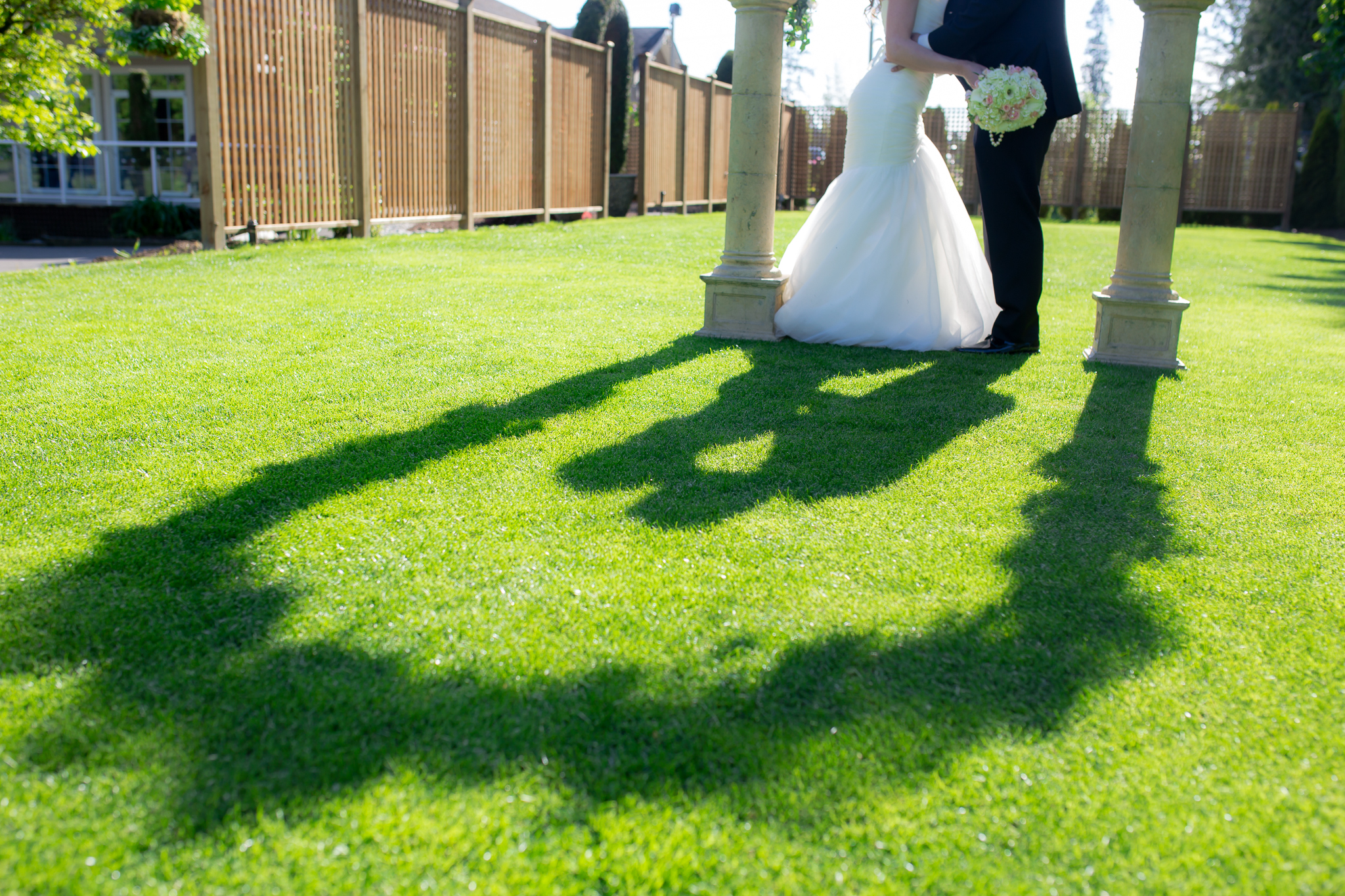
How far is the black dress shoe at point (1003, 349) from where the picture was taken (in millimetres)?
5055

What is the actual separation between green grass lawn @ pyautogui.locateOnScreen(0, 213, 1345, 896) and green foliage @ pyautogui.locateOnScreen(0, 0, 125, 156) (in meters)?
2.44

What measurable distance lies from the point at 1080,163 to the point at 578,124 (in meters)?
11.9

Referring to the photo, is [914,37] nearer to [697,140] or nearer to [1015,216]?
[1015,216]

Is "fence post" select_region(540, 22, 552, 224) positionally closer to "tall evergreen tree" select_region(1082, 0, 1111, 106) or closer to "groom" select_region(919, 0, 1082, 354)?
"groom" select_region(919, 0, 1082, 354)

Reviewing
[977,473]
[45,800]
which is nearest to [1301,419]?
[977,473]

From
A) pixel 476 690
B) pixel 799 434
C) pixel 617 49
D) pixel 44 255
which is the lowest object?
pixel 476 690

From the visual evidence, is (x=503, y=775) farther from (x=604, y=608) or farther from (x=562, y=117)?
(x=562, y=117)

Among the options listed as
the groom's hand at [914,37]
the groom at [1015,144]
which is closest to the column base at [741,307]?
the groom at [1015,144]

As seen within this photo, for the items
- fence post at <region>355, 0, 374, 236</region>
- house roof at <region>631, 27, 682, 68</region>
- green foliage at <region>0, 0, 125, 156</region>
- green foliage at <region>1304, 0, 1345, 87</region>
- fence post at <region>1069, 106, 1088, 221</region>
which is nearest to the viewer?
green foliage at <region>0, 0, 125, 156</region>

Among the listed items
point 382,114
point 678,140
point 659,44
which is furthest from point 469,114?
Answer: point 659,44

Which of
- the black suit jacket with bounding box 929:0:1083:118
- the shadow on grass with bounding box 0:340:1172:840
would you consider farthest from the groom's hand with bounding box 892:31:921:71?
the shadow on grass with bounding box 0:340:1172:840

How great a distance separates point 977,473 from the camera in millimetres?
3189

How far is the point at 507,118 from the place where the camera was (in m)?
12.1

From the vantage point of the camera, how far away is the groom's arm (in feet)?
16.1
